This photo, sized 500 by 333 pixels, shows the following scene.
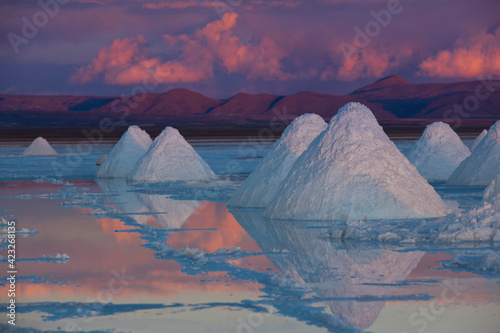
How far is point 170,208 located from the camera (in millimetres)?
12547

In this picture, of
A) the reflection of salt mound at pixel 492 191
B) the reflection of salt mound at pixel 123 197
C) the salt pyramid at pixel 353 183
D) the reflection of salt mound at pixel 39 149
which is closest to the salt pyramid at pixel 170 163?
the reflection of salt mound at pixel 123 197

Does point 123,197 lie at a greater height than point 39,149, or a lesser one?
lesser

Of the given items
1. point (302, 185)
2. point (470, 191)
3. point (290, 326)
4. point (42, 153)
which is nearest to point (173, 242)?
point (302, 185)

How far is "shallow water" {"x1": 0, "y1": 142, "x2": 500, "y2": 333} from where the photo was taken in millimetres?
5219

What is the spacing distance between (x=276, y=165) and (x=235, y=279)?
564 cm

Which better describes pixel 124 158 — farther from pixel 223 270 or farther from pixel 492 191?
pixel 223 270

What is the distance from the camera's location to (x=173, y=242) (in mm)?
8820

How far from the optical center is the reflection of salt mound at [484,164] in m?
15.6

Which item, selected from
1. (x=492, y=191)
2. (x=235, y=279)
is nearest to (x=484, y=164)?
(x=492, y=191)

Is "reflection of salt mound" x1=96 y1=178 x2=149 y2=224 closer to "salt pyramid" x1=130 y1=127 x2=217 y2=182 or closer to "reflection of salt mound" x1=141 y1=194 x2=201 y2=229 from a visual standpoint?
"reflection of salt mound" x1=141 y1=194 x2=201 y2=229

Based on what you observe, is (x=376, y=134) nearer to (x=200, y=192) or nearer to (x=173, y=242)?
(x=173, y=242)

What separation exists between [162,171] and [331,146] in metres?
8.75

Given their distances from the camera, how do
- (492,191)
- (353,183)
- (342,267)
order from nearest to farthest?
(342,267), (492,191), (353,183)

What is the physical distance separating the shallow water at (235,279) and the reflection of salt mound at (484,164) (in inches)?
263
